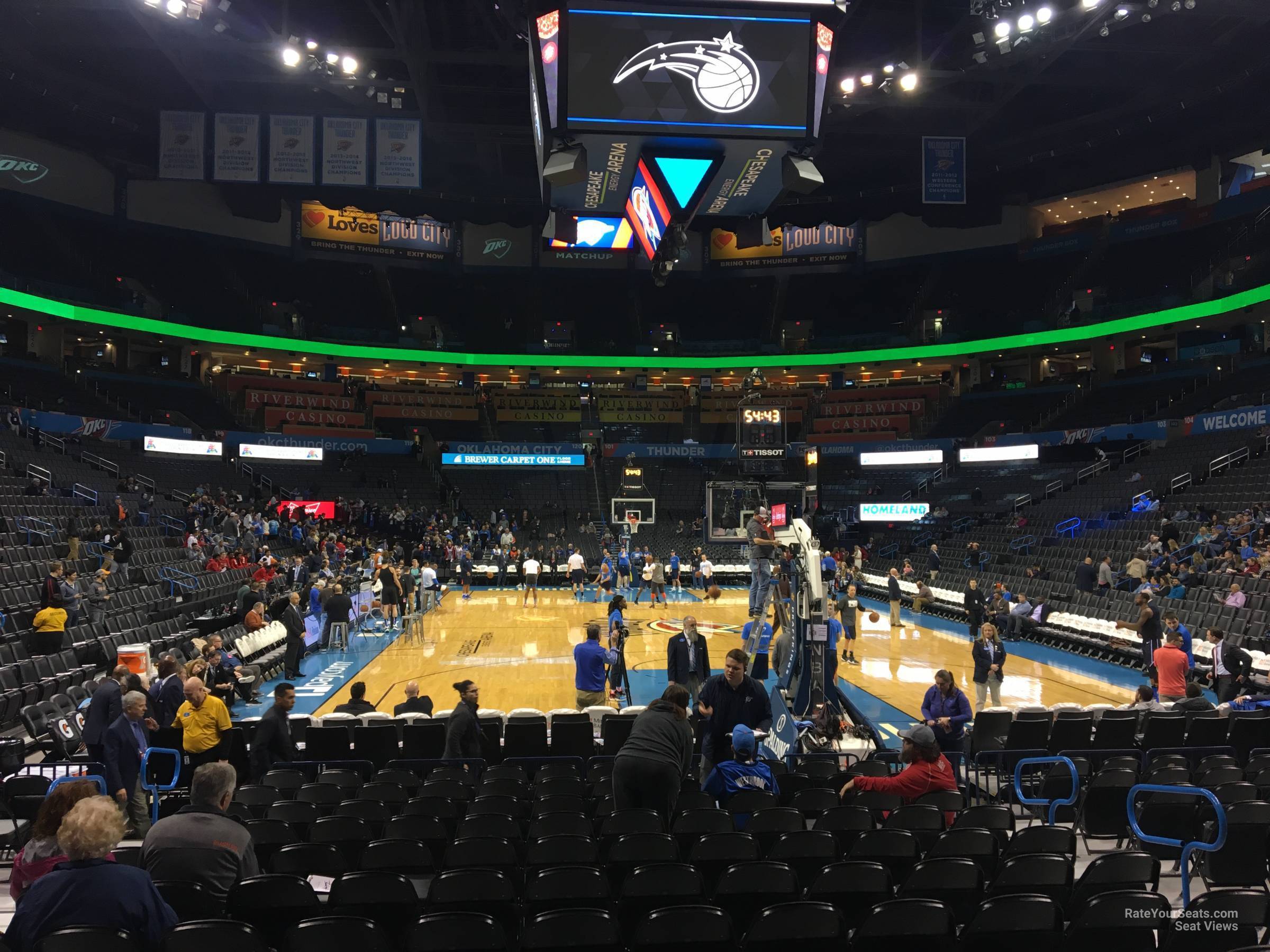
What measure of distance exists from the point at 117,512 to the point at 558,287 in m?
26.7

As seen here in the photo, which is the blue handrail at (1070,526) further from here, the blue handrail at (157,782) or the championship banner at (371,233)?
the championship banner at (371,233)

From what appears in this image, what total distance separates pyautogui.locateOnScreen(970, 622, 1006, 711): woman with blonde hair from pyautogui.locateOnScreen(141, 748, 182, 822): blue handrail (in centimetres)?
927

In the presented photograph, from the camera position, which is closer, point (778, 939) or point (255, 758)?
point (778, 939)

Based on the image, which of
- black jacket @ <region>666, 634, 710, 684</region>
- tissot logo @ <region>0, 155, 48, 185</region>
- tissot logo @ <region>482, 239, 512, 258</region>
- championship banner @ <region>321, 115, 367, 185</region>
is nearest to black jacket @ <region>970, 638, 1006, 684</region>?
black jacket @ <region>666, 634, 710, 684</region>

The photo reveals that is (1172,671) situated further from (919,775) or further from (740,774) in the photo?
(740,774)

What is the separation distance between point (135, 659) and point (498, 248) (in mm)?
32486

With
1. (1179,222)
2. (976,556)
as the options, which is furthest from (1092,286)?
(976,556)

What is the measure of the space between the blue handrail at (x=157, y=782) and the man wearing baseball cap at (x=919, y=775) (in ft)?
18.8

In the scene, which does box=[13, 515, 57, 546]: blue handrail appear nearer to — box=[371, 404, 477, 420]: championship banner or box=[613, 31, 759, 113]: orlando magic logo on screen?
box=[613, 31, 759, 113]: orlando magic logo on screen

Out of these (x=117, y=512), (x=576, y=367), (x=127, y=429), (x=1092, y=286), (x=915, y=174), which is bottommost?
(x=117, y=512)

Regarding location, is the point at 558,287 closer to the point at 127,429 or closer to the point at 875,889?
the point at 127,429

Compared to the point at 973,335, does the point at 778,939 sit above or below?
below

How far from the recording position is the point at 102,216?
33.4 meters

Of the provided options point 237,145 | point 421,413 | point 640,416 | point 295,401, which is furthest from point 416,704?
point 640,416
